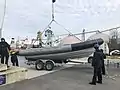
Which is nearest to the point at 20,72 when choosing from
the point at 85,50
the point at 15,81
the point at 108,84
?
the point at 15,81

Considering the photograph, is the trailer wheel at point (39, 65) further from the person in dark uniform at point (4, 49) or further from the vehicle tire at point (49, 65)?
the person in dark uniform at point (4, 49)

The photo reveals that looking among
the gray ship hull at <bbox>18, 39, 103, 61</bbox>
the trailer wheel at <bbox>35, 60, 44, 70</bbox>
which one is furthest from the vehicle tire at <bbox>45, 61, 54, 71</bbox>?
the gray ship hull at <bbox>18, 39, 103, 61</bbox>

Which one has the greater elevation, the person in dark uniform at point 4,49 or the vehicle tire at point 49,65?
the person in dark uniform at point 4,49

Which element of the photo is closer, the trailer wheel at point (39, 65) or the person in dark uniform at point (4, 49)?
the person in dark uniform at point (4, 49)

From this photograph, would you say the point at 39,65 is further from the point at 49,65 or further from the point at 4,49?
the point at 4,49

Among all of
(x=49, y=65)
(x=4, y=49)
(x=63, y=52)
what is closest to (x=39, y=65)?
(x=49, y=65)

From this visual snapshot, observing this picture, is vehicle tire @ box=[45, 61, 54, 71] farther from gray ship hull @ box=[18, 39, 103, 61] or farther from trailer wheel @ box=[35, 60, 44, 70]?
gray ship hull @ box=[18, 39, 103, 61]

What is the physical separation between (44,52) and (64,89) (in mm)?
5470

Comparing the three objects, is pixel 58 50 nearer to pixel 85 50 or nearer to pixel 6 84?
pixel 85 50

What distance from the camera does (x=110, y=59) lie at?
44.5 ft

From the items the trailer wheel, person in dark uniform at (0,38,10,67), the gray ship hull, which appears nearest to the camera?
person in dark uniform at (0,38,10,67)

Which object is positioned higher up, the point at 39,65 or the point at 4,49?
the point at 4,49

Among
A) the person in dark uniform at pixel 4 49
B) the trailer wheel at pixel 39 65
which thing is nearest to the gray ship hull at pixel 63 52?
the trailer wheel at pixel 39 65

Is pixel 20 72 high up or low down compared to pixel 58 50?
down
